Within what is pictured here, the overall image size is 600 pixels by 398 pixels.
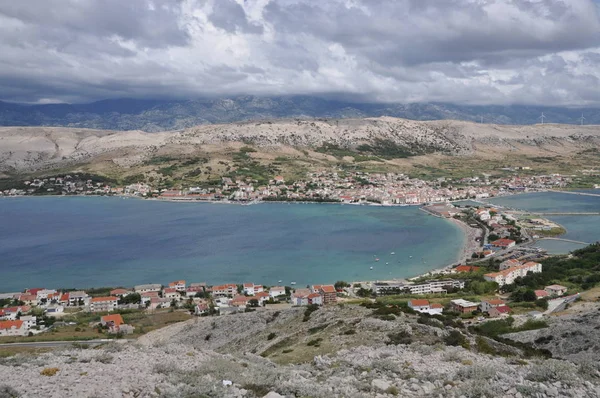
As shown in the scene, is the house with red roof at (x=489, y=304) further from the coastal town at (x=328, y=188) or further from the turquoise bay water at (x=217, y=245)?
the coastal town at (x=328, y=188)

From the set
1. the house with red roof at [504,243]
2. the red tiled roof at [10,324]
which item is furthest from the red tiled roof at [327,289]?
the house with red roof at [504,243]

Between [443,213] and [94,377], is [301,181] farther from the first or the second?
[94,377]

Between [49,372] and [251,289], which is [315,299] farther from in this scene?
[49,372]

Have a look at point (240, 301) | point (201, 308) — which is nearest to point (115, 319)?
point (201, 308)

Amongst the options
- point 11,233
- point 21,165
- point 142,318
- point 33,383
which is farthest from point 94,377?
point 21,165

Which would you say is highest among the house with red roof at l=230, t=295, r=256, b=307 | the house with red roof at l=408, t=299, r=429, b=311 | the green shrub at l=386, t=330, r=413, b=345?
the green shrub at l=386, t=330, r=413, b=345

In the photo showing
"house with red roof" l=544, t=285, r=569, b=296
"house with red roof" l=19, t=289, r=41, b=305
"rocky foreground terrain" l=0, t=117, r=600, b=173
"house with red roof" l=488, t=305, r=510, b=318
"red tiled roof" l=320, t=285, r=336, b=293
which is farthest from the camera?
"rocky foreground terrain" l=0, t=117, r=600, b=173

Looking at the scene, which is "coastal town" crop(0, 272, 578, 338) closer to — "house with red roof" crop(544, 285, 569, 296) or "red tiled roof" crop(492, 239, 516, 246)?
"house with red roof" crop(544, 285, 569, 296)

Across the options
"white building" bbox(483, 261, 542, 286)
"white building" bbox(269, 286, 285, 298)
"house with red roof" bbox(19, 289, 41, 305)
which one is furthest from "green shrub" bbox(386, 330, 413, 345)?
"house with red roof" bbox(19, 289, 41, 305)

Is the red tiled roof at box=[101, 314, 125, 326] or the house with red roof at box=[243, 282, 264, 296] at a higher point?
the red tiled roof at box=[101, 314, 125, 326]
